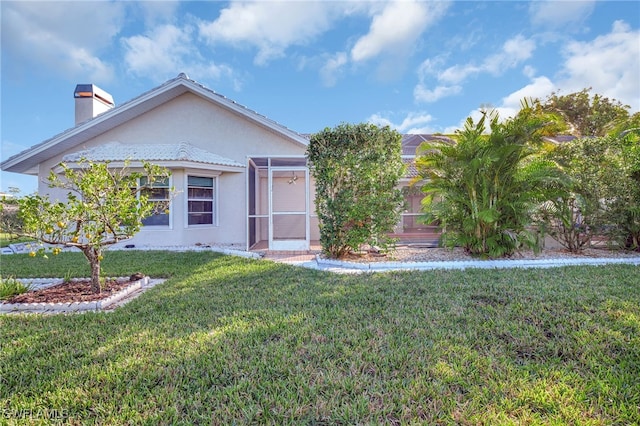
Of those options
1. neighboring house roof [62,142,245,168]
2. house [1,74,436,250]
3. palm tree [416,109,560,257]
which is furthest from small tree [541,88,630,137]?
neighboring house roof [62,142,245,168]

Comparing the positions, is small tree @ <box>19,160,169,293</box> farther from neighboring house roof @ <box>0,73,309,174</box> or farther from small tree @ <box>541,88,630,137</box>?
small tree @ <box>541,88,630,137</box>

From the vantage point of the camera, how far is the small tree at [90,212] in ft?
16.9

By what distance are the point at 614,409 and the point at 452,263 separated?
556cm

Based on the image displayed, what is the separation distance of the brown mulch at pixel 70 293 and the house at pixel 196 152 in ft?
A: 18.6

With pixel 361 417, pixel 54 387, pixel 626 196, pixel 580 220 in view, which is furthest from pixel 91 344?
pixel 626 196

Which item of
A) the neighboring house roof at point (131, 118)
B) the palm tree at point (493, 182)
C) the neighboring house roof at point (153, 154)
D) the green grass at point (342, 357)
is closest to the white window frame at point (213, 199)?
the neighboring house roof at point (153, 154)

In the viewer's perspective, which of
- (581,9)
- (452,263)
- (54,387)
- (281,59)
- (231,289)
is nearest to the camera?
(54,387)

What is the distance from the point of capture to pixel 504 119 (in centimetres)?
807

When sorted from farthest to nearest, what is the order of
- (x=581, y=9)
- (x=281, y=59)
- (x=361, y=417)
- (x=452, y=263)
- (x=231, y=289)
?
(x=281, y=59) → (x=581, y=9) → (x=452, y=263) → (x=231, y=289) → (x=361, y=417)

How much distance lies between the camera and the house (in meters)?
12.2

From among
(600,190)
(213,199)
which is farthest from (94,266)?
(600,190)

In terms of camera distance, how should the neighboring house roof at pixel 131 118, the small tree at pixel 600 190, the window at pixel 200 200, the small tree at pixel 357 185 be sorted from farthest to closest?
the window at pixel 200 200 → the neighboring house roof at pixel 131 118 → the small tree at pixel 357 185 → the small tree at pixel 600 190

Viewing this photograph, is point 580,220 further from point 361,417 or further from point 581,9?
point 361,417

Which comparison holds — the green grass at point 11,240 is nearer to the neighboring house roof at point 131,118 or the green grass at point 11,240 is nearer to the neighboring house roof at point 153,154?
the neighboring house roof at point 131,118
